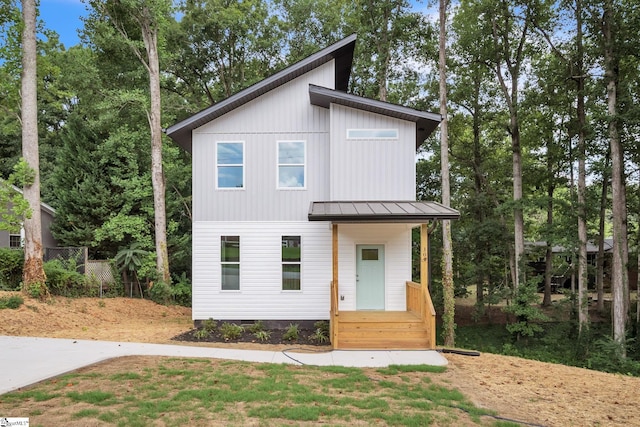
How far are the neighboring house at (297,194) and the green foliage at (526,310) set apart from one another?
7129 millimetres

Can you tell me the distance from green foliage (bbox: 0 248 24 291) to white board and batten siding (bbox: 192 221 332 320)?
7271mm

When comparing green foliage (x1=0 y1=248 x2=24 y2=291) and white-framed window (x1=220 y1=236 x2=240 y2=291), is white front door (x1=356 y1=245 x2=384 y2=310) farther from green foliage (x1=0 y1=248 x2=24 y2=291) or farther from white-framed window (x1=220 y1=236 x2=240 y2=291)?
green foliage (x1=0 y1=248 x2=24 y2=291)

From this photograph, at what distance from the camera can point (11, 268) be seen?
45.2 ft

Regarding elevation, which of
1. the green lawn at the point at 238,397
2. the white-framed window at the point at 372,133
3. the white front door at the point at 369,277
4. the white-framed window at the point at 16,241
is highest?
the white-framed window at the point at 372,133

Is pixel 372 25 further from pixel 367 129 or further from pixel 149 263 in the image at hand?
pixel 149 263

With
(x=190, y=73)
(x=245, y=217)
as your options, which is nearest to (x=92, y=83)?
(x=190, y=73)

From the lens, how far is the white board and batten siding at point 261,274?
11344 mm

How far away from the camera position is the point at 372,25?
20094 mm

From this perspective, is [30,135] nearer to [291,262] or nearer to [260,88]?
[260,88]

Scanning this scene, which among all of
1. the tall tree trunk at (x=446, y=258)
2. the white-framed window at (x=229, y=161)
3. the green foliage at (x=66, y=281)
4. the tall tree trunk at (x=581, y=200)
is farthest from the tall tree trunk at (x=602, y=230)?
the green foliage at (x=66, y=281)

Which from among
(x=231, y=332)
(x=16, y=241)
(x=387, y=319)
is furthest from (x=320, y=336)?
(x=16, y=241)

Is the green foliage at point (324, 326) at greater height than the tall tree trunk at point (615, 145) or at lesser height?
lesser

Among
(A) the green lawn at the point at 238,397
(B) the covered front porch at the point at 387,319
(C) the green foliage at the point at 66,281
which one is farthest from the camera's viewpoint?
(C) the green foliage at the point at 66,281

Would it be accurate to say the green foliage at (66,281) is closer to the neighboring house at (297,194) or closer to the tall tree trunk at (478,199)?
the neighboring house at (297,194)
